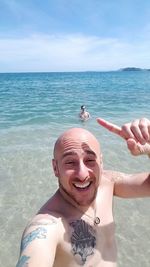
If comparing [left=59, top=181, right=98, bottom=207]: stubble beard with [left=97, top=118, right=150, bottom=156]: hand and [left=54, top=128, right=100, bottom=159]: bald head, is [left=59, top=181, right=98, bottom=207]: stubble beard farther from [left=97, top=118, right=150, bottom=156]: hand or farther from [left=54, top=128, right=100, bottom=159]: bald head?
[left=97, top=118, right=150, bottom=156]: hand

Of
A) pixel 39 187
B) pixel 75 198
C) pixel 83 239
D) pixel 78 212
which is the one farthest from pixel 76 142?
pixel 39 187

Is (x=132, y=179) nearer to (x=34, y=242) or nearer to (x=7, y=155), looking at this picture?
(x=34, y=242)

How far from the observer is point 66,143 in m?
2.26

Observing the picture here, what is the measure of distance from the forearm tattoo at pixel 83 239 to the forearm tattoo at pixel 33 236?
29cm

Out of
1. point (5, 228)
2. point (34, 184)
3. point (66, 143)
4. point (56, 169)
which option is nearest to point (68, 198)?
point (56, 169)

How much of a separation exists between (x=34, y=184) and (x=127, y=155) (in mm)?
2640

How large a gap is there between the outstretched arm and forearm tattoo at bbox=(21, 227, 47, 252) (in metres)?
0.74

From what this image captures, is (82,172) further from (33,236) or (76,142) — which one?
(33,236)

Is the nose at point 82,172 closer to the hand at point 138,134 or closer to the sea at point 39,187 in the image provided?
the hand at point 138,134

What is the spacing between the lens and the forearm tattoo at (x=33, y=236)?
1.87 meters

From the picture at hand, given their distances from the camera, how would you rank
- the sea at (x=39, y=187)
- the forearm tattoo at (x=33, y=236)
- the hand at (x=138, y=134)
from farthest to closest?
the sea at (x=39, y=187) < the hand at (x=138, y=134) < the forearm tattoo at (x=33, y=236)

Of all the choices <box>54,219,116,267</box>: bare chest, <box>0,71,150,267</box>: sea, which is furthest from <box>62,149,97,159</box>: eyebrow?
<box>0,71,150,267</box>: sea

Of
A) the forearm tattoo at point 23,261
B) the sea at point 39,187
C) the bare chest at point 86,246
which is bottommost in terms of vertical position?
the sea at point 39,187

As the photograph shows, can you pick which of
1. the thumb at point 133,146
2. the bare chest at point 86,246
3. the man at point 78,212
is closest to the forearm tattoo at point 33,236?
the man at point 78,212
